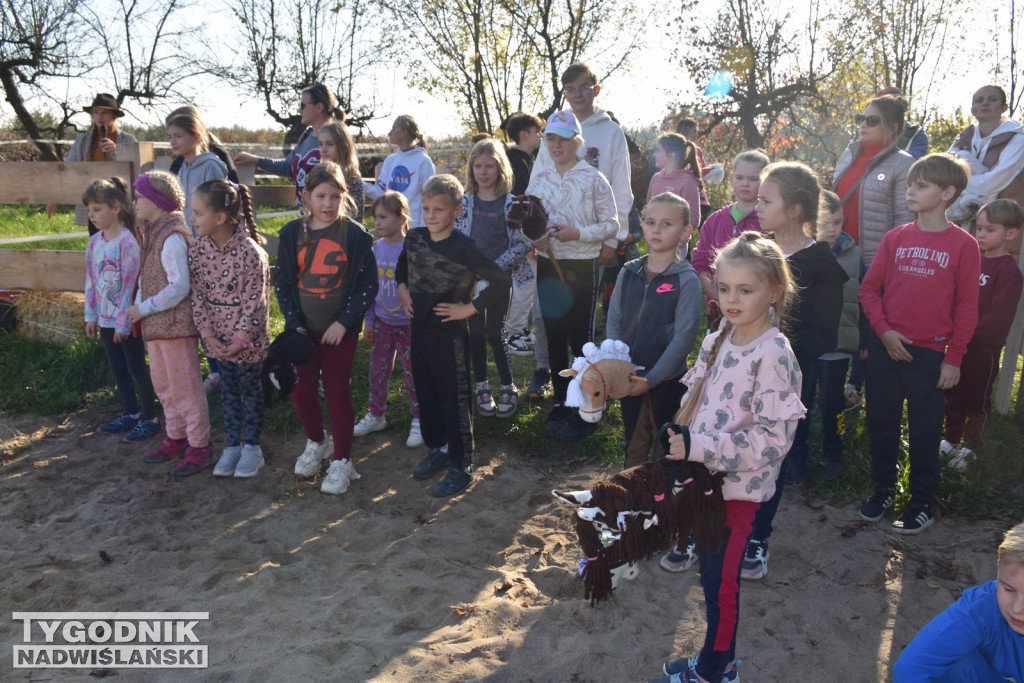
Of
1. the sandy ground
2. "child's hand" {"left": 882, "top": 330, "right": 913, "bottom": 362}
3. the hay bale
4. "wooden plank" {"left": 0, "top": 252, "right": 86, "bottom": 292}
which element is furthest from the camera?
the hay bale

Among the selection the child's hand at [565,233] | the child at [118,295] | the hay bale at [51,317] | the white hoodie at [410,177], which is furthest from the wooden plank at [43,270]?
the child's hand at [565,233]

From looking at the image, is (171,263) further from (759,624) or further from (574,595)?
(759,624)

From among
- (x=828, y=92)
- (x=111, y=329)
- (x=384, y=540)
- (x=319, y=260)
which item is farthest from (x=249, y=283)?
(x=828, y=92)

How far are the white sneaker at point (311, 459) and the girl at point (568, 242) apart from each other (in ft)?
5.07

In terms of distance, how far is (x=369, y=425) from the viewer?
5.44 metres

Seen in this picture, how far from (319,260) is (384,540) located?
173 centimetres

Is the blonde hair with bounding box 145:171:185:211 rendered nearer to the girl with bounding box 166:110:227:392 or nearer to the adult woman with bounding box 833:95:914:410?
the girl with bounding box 166:110:227:392

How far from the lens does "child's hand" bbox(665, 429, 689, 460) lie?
2545 millimetres

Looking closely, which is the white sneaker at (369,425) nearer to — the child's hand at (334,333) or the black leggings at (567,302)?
the child's hand at (334,333)

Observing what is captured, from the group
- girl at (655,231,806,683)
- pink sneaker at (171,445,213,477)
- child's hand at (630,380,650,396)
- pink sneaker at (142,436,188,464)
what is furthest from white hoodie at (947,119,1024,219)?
pink sneaker at (142,436,188,464)

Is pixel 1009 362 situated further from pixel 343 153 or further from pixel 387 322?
pixel 343 153

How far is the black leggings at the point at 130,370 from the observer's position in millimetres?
5379

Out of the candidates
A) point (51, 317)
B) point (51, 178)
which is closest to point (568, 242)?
point (51, 178)

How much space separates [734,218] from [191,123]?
4050mm
